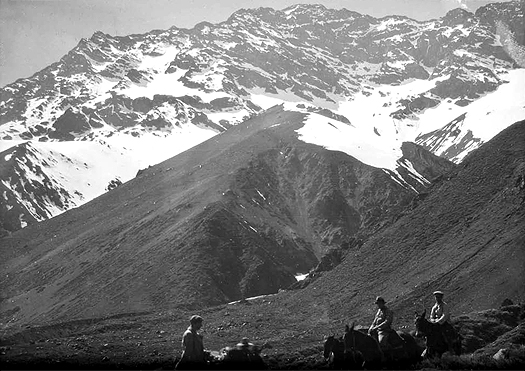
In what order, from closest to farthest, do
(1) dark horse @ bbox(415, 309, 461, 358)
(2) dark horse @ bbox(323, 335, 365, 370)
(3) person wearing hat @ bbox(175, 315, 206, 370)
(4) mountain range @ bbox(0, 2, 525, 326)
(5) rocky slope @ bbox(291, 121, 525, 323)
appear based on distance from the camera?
(3) person wearing hat @ bbox(175, 315, 206, 370), (2) dark horse @ bbox(323, 335, 365, 370), (1) dark horse @ bbox(415, 309, 461, 358), (5) rocky slope @ bbox(291, 121, 525, 323), (4) mountain range @ bbox(0, 2, 525, 326)

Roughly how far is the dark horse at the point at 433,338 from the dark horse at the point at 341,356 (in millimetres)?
3378

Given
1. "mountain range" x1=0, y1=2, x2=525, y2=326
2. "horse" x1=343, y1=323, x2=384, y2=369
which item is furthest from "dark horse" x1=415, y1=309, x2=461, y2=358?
"mountain range" x1=0, y1=2, x2=525, y2=326

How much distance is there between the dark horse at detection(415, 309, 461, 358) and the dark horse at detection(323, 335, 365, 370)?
338cm

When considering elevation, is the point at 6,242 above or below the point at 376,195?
above

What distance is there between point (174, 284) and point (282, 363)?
224ft

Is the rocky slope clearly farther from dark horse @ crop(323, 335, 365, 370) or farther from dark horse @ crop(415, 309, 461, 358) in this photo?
dark horse @ crop(323, 335, 365, 370)

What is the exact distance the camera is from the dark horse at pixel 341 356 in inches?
1028

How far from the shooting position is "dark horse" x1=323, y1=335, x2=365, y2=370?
2611 centimetres

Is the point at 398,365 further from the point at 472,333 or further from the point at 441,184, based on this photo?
the point at 441,184

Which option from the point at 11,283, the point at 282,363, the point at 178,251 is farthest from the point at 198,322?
the point at 11,283

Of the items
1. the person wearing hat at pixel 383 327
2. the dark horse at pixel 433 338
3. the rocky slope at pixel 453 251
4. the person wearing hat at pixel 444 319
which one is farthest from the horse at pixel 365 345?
the rocky slope at pixel 453 251

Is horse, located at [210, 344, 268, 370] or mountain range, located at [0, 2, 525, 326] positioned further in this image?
mountain range, located at [0, 2, 525, 326]

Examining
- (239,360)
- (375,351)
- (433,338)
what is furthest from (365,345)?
(239,360)

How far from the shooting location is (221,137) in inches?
7466
